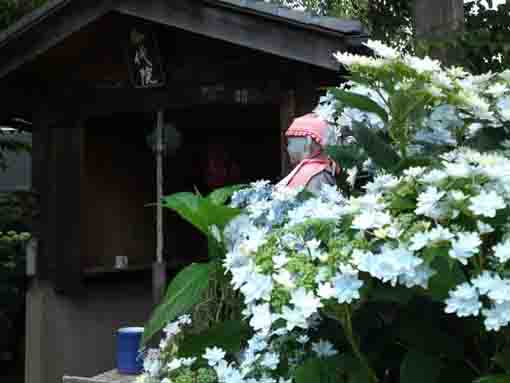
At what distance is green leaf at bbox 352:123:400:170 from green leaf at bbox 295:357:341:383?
0.59 meters

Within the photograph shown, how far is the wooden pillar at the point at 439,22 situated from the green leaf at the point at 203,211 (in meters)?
2.54

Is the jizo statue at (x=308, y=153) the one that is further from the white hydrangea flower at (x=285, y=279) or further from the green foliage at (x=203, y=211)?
the white hydrangea flower at (x=285, y=279)

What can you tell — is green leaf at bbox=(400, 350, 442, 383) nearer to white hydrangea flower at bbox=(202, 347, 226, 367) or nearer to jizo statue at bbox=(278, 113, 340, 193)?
white hydrangea flower at bbox=(202, 347, 226, 367)

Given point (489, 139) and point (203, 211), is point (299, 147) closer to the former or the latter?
point (203, 211)

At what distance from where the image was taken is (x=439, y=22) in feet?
14.6

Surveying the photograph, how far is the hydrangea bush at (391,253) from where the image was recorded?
1.49 meters

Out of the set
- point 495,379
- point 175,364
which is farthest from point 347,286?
point 175,364

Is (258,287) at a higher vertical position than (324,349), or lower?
higher

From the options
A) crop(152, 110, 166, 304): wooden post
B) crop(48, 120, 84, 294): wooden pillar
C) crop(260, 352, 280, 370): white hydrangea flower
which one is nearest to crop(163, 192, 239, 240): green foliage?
crop(260, 352, 280, 370): white hydrangea flower

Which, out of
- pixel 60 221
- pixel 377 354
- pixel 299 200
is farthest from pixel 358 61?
pixel 60 221

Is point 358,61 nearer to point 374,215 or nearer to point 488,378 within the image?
point 374,215

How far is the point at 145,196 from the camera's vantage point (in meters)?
6.80

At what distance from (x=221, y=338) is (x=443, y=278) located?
0.83 metres

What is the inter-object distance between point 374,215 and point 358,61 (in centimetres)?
59
